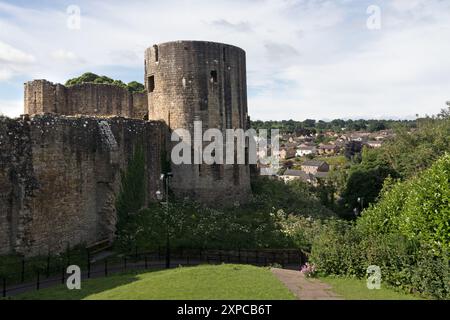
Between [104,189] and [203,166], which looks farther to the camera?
[203,166]

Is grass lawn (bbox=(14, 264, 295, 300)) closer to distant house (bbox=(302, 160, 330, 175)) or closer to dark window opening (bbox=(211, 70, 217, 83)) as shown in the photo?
dark window opening (bbox=(211, 70, 217, 83))

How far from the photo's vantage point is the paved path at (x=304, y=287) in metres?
12.7

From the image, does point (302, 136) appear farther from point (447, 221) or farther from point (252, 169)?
point (447, 221)

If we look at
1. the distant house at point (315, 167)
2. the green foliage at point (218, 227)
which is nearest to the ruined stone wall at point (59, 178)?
the green foliage at point (218, 227)

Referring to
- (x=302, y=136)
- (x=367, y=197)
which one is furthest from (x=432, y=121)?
(x=302, y=136)

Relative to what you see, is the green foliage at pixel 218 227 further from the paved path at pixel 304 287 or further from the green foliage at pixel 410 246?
the paved path at pixel 304 287

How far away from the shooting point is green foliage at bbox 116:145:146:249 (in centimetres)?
2205

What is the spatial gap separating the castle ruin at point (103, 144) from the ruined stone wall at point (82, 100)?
0.20 ft

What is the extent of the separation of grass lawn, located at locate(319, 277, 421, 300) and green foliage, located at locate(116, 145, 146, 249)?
33.1 ft

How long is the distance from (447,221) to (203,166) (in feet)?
45.6

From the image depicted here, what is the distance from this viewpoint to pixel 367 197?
4250cm

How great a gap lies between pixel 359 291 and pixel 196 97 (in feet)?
48.6
